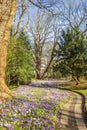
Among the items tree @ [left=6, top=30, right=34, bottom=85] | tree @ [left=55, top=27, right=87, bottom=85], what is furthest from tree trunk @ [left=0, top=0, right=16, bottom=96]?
tree @ [left=55, top=27, right=87, bottom=85]

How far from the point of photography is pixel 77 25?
48.3m

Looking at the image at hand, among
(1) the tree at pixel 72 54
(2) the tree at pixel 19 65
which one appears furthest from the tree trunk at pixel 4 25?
(1) the tree at pixel 72 54

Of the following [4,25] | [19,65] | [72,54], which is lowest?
[19,65]

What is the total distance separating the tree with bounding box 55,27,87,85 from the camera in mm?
38812

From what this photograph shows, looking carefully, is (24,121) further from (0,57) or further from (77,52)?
(77,52)

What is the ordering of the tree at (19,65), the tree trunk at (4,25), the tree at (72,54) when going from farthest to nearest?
the tree at (72,54) → the tree at (19,65) → the tree trunk at (4,25)

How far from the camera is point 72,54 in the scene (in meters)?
39.4

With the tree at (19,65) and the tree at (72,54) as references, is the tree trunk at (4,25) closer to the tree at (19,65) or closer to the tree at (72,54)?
the tree at (19,65)

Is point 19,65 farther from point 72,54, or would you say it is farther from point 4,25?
point 4,25

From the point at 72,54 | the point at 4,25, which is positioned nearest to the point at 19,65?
the point at 72,54

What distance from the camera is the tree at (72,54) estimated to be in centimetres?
3881

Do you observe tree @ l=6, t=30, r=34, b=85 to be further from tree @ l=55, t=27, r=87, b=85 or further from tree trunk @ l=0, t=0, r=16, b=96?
tree trunk @ l=0, t=0, r=16, b=96

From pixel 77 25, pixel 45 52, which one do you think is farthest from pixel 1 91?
pixel 45 52

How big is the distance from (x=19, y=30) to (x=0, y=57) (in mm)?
29433
